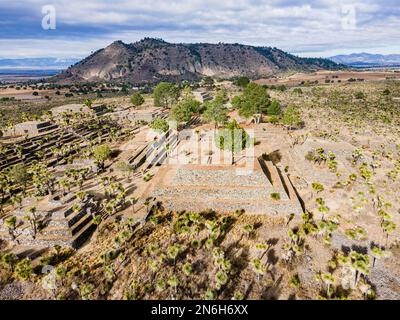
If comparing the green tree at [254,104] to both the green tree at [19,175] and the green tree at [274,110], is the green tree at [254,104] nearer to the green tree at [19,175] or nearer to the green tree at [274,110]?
the green tree at [274,110]

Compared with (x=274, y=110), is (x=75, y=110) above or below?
above

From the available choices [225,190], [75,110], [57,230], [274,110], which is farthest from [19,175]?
[274,110]

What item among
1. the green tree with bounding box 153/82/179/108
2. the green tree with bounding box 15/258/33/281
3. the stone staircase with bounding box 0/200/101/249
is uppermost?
the green tree with bounding box 153/82/179/108

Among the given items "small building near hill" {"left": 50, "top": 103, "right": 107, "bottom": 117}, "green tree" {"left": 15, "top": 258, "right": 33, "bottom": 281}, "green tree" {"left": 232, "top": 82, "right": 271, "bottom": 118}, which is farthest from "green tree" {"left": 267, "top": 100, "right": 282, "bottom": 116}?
"green tree" {"left": 15, "top": 258, "right": 33, "bottom": 281}

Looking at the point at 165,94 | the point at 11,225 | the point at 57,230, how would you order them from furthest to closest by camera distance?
1. the point at 165,94
2. the point at 57,230
3. the point at 11,225

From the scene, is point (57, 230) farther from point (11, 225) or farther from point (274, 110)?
point (274, 110)

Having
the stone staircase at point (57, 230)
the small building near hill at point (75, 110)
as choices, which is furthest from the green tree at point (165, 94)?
→ the stone staircase at point (57, 230)

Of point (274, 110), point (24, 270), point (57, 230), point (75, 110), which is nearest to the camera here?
point (24, 270)

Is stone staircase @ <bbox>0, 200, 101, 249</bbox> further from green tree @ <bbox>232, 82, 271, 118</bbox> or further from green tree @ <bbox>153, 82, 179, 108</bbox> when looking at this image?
green tree @ <bbox>153, 82, 179, 108</bbox>
